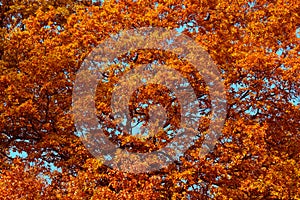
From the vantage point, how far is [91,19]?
2703 cm

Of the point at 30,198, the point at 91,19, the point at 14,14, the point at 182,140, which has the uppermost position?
the point at 14,14

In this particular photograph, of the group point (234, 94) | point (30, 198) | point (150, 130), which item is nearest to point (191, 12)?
point (234, 94)

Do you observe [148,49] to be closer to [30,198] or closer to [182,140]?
[182,140]

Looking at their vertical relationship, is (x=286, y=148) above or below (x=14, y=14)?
below

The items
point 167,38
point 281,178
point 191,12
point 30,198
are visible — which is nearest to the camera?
point 30,198

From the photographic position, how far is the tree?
78.2 feet

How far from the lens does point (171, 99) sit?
2488 cm

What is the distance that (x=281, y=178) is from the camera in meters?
23.5

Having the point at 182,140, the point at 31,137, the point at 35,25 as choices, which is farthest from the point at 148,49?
the point at 31,137

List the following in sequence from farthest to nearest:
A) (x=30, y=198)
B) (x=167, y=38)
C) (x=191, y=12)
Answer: (x=191, y=12)
(x=167, y=38)
(x=30, y=198)

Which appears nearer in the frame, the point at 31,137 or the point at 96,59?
the point at 96,59

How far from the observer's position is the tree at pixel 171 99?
23844mm

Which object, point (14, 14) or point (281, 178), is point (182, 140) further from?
point (14, 14)

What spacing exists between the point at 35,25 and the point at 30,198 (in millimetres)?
10999
